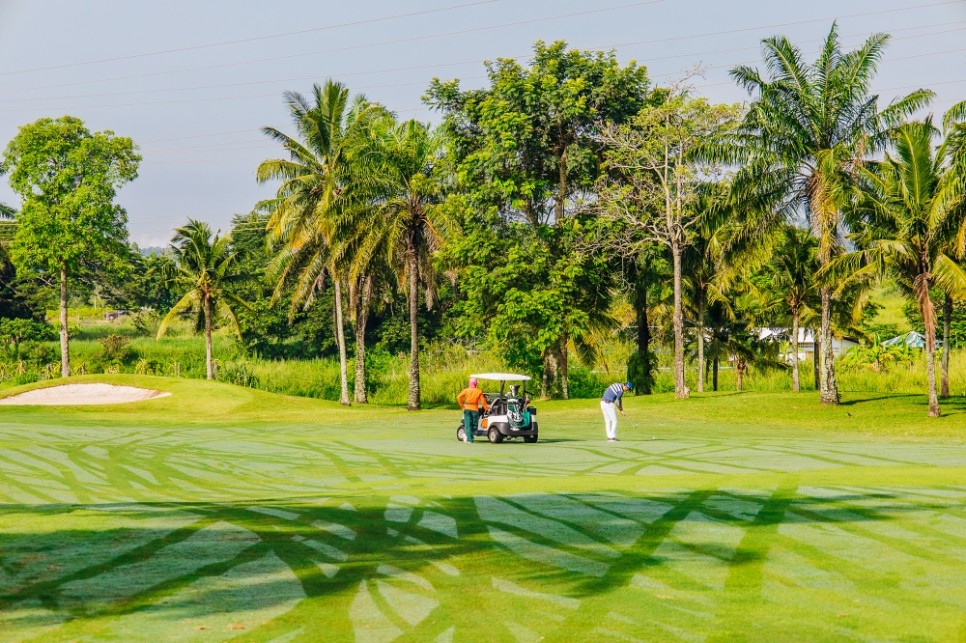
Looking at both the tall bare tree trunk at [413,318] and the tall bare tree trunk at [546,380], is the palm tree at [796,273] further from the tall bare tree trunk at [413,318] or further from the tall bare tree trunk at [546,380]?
the tall bare tree trunk at [413,318]

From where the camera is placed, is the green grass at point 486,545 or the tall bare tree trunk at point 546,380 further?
the tall bare tree trunk at point 546,380

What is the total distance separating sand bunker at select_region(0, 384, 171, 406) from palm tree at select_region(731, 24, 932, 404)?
28.5 meters

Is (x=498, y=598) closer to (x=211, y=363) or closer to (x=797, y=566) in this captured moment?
(x=797, y=566)

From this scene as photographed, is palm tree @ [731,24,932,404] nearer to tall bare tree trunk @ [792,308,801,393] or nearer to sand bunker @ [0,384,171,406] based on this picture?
tall bare tree trunk @ [792,308,801,393]

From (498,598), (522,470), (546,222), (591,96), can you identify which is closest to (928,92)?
(591,96)

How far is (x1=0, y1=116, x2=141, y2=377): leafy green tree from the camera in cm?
6153

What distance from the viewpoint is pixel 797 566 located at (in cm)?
1116

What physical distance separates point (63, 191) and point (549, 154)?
3026 centimetres

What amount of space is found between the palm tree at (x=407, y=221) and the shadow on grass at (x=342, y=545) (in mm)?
32903

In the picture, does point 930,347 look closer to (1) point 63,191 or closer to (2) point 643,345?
(2) point 643,345

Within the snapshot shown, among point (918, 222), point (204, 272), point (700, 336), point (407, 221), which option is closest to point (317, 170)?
point (407, 221)

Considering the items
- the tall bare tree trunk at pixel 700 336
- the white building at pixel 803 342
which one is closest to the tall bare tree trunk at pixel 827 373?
the tall bare tree trunk at pixel 700 336

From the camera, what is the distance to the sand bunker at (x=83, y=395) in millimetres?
49219

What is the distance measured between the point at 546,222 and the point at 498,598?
43979 mm
